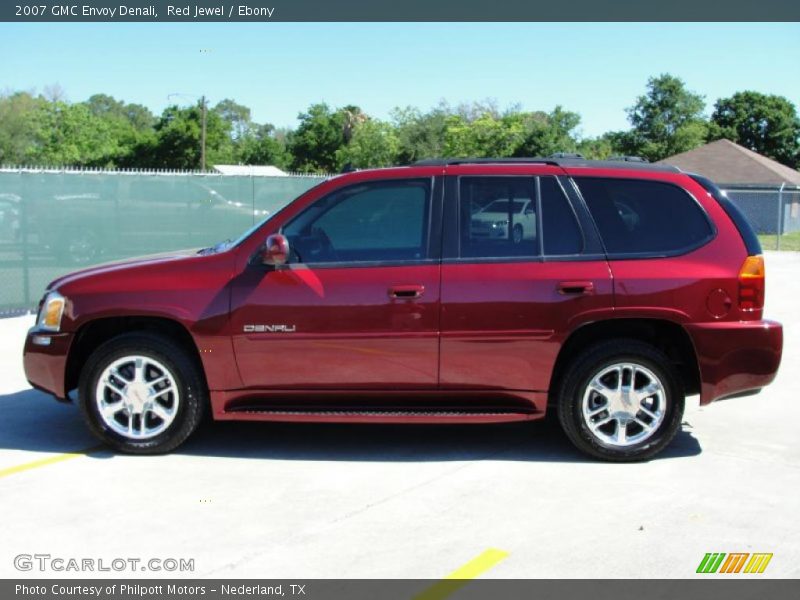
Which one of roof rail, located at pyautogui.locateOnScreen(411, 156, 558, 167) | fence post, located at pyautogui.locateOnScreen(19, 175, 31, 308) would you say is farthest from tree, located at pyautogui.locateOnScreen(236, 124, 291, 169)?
roof rail, located at pyautogui.locateOnScreen(411, 156, 558, 167)

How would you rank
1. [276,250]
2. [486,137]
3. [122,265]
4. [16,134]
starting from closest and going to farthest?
[276,250]
[122,265]
[486,137]
[16,134]

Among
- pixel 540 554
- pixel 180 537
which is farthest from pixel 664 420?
pixel 180 537

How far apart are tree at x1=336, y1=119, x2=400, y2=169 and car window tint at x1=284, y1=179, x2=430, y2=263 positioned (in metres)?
52.6

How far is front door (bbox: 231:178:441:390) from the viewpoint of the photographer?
5680mm

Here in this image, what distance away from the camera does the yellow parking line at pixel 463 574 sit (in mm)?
3953

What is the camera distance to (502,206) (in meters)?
5.90

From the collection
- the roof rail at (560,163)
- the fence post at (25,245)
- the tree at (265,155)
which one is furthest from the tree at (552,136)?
the roof rail at (560,163)

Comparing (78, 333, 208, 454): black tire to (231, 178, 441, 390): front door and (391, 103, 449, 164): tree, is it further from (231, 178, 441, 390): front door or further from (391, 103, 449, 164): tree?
(391, 103, 449, 164): tree

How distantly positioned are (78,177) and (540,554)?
403 inches

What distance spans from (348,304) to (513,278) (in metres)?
1.04

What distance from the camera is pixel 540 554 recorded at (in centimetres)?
437

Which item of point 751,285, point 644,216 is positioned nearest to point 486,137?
point 644,216

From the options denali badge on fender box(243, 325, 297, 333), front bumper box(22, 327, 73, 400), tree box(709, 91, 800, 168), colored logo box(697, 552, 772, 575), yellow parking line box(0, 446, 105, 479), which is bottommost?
colored logo box(697, 552, 772, 575)

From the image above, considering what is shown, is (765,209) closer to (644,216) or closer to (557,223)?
(644,216)
